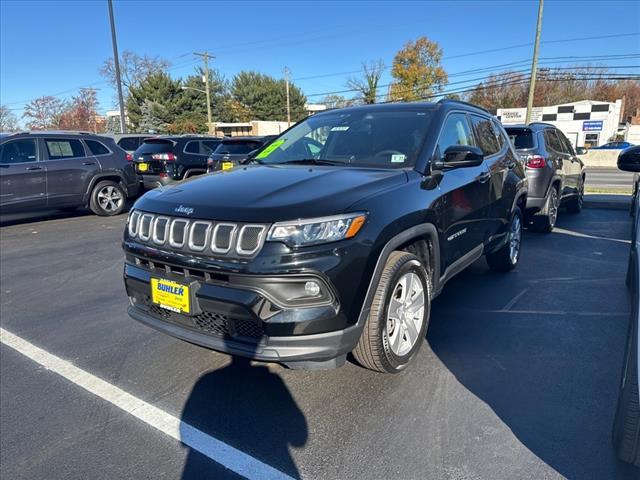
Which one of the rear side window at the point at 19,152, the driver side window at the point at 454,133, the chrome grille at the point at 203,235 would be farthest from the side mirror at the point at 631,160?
the rear side window at the point at 19,152

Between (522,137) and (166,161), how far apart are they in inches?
334

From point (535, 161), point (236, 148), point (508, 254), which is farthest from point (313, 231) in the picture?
point (236, 148)

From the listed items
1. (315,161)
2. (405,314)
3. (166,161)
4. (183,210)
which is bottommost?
(405,314)

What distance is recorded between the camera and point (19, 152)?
28.3 feet

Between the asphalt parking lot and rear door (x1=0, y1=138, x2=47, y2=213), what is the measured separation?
187 inches

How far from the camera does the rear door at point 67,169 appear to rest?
29.4 feet

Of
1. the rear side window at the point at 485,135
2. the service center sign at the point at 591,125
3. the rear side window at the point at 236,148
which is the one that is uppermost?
the service center sign at the point at 591,125

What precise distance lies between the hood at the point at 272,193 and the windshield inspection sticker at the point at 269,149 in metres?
0.80

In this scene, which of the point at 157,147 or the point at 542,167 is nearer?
the point at 542,167

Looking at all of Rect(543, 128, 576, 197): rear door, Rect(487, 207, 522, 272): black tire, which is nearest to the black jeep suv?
Rect(487, 207, 522, 272): black tire

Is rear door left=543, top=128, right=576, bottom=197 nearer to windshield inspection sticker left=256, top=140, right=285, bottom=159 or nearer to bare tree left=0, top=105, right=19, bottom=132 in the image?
windshield inspection sticker left=256, top=140, right=285, bottom=159

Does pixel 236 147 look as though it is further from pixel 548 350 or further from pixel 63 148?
pixel 548 350

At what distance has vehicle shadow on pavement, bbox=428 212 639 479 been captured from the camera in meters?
2.39

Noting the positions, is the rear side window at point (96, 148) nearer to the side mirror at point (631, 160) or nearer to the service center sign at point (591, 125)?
the side mirror at point (631, 160)
